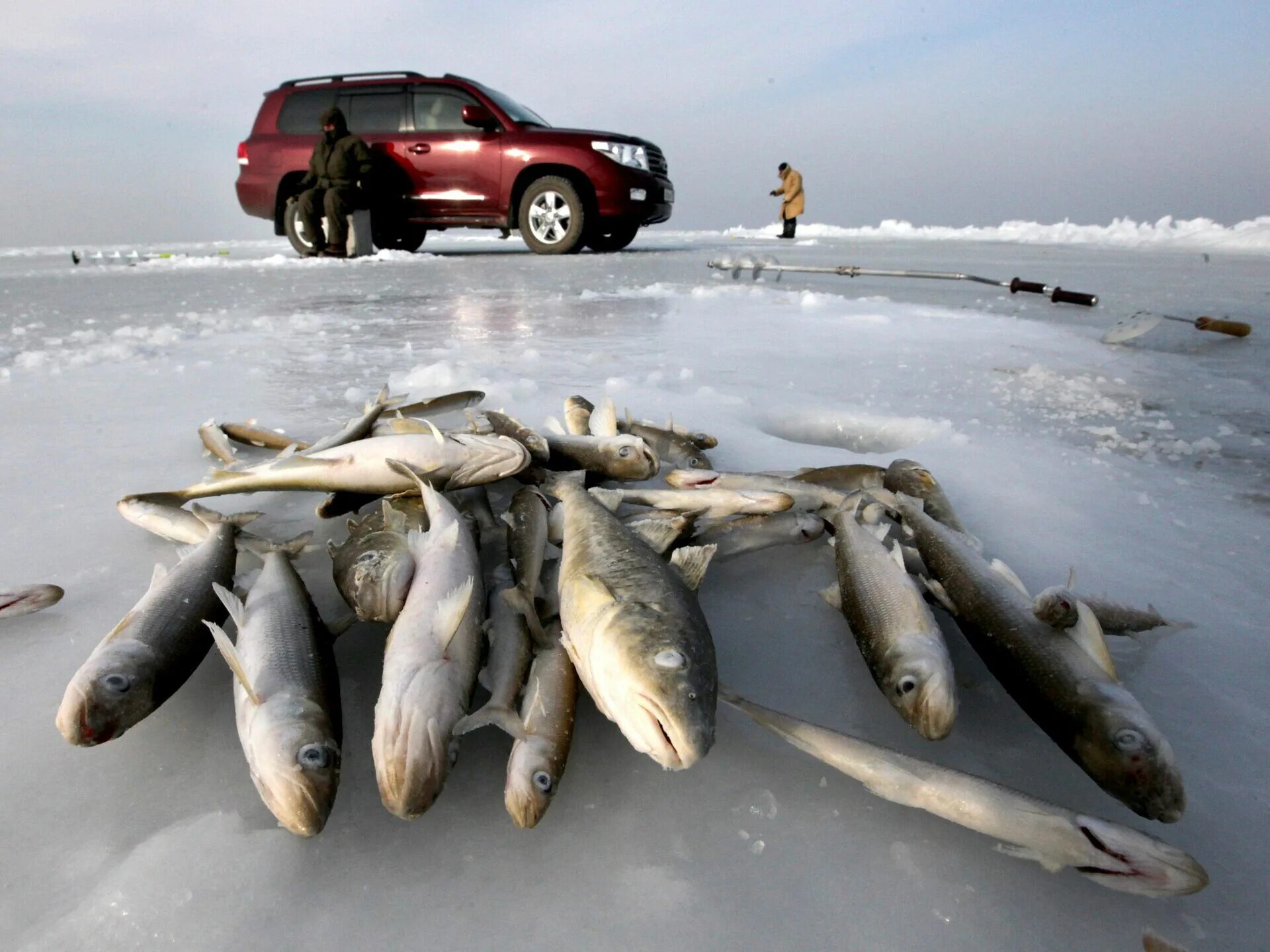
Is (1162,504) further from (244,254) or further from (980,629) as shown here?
(244,254)

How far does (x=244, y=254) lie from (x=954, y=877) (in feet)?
61.5

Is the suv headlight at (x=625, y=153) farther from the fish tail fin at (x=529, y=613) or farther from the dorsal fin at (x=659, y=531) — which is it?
the fish tail fin at (x=529, y=613)

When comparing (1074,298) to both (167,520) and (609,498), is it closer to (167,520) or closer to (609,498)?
(609,498)

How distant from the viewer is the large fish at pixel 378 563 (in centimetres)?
162

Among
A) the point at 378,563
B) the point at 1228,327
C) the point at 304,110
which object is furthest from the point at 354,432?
the point at 304,110

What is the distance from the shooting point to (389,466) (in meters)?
2.14

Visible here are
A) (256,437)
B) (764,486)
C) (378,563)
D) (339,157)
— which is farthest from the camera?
(339,157)

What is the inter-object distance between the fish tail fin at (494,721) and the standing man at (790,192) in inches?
881

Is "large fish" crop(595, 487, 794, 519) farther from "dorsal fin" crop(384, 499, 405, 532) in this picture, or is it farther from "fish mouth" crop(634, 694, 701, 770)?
"fish mouth" crop(634, 694, 701, 770)

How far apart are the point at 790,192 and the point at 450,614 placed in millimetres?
22892

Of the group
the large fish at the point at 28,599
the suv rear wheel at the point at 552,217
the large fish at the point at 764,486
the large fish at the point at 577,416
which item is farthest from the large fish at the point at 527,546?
the suv rear wheel at the point at 552,217

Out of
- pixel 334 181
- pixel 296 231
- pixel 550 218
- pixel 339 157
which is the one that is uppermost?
pixel 339 157

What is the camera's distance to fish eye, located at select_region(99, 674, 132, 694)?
136 centimetres

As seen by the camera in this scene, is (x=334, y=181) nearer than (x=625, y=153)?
Yes
